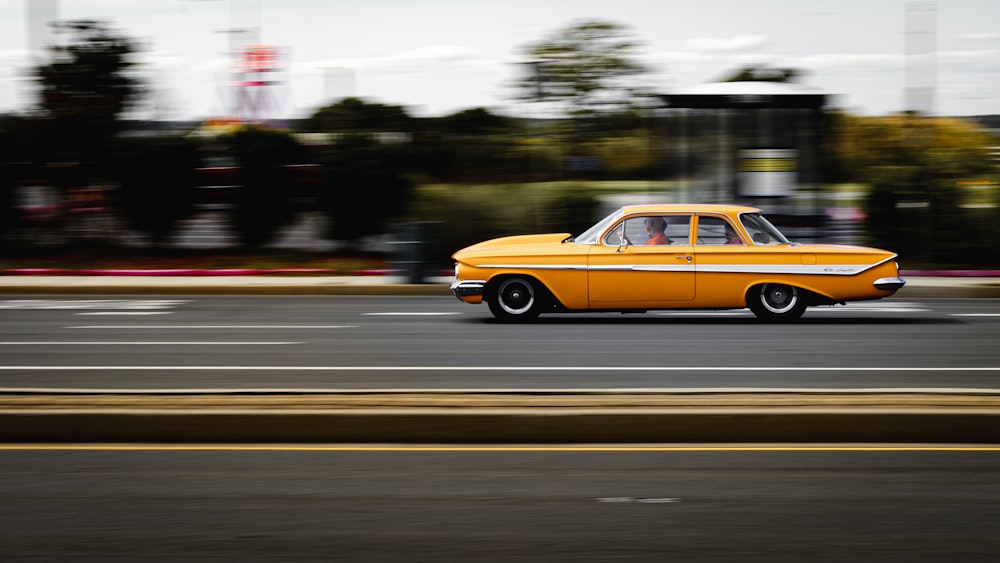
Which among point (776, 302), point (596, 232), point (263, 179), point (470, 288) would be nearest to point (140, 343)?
point (470, 288)

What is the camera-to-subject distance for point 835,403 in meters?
7.66

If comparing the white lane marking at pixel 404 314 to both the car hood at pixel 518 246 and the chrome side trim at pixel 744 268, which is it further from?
the chrome side trim at pixel 744 268

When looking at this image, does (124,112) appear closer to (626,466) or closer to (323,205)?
(323,205)

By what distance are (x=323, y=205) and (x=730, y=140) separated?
333 inches

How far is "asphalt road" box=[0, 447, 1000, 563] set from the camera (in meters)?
5.29

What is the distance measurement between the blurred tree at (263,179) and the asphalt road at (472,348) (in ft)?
25.1

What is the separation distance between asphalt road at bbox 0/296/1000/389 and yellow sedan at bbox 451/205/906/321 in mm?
339

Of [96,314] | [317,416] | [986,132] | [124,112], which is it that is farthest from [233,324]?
[986,132]

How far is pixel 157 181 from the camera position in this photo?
26.1 meters

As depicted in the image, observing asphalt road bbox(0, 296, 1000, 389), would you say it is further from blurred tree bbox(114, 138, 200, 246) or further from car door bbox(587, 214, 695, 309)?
blurred tree bbox(114, 138, 200, 246)

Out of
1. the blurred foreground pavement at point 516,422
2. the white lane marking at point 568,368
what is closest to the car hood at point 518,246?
the white lane marking at point 568,368

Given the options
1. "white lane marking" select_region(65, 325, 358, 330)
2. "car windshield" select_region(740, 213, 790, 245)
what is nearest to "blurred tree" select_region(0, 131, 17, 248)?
"white lane marking" select_region(65, 325, 358, 330)

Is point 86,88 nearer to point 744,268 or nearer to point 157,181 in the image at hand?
point 157,181

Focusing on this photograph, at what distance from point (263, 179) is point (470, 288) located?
39.6ft
